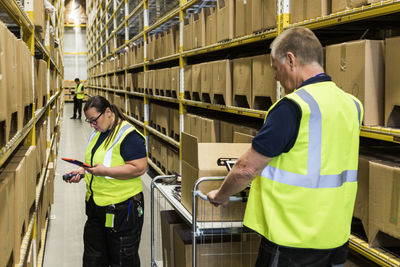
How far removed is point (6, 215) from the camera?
1814mm

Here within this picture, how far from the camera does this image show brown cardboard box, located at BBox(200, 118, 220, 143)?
164 inches

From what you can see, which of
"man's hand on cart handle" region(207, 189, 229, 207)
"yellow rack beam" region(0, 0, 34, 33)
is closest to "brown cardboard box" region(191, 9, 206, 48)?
"yellow rack beam" region(0, 0, 34, 33)

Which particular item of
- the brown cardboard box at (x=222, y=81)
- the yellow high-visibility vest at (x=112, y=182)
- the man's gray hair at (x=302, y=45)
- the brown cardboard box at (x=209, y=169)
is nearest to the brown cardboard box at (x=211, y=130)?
the brown cardboard box at (x=222, y=81)

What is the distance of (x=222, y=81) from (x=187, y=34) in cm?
144

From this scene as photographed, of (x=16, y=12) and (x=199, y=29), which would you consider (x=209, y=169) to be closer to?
(x=16, y=12)

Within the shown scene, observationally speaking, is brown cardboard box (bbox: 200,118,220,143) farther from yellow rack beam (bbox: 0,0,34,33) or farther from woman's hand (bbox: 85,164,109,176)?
yellow rack beam (bbox: 0,0,34,33)

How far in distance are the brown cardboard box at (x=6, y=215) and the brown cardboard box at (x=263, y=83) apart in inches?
71.5

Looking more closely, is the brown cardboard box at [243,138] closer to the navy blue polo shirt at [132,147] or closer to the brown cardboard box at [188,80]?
the navy blue polo shirt at [132,147]

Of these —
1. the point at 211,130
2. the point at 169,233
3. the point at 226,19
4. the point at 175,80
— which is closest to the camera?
the point at 169,233

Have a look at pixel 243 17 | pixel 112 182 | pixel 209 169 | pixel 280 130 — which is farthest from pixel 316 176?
pixel 243 17

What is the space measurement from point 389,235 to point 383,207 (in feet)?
0.60

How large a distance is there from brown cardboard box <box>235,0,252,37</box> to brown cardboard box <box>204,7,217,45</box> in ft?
1.87

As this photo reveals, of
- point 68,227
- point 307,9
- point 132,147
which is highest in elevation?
point 307,9

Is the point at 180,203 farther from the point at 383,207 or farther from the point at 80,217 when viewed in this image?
the point at 80,217
